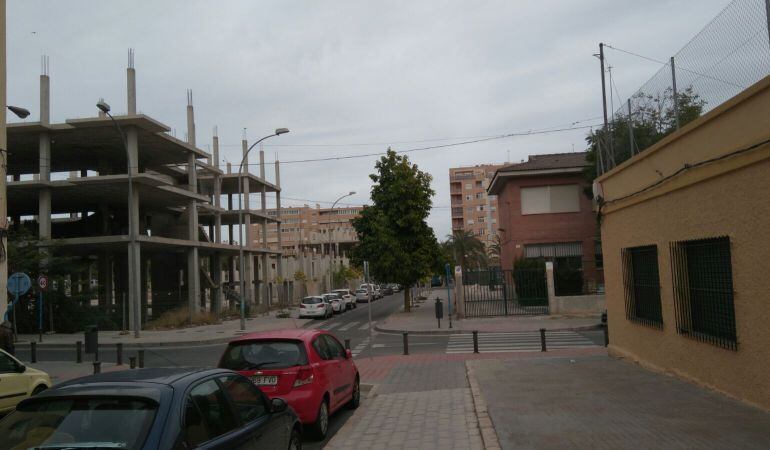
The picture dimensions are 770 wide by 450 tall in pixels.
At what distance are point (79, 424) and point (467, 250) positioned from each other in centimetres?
7159

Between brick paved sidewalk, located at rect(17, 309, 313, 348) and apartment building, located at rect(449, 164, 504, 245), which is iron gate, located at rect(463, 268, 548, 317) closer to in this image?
brick paved sidewalk, located at rect(17, 309, 313, 348)

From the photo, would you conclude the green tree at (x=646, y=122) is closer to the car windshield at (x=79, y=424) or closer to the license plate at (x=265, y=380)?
the license plate at (x=265, y=380)

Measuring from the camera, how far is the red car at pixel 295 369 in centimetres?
790

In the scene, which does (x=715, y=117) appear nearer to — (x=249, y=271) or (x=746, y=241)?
(x=746, y=241)

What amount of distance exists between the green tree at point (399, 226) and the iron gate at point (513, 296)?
18.7 ft

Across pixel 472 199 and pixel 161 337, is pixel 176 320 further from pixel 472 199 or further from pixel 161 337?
pixel 472 199

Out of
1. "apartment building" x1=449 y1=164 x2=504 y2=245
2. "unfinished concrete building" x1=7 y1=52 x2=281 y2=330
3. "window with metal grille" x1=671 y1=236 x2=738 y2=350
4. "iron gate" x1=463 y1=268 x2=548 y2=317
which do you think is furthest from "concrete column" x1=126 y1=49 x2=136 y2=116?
"apartment building" x1=449 y1=164 x2=504 y2=245

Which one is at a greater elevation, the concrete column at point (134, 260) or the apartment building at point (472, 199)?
the apartment building at point (472, 199)

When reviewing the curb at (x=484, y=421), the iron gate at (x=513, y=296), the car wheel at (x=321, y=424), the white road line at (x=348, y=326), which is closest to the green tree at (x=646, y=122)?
the curb at (x=484, y=421)

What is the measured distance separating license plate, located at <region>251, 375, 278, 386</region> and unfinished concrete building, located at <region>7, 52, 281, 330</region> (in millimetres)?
20663

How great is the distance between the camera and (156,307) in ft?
114

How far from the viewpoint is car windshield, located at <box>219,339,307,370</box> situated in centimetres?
818

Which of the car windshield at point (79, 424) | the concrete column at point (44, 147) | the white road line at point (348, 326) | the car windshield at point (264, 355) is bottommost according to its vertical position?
the white road line at point (348, 326)

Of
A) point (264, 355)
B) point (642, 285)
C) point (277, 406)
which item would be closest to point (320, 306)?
point (642, 285)
